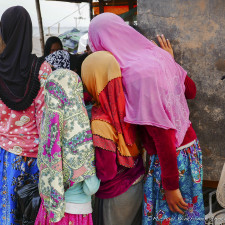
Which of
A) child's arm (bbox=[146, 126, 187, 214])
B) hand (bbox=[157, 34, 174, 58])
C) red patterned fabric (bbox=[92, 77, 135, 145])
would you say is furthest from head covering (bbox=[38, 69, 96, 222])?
hand (bbox=[157, 34, 174, 58])

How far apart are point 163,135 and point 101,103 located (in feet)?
1.31

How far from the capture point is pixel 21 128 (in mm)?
1968

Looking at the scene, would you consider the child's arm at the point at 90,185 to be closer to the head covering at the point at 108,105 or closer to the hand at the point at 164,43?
the head covering at the point at 108,105

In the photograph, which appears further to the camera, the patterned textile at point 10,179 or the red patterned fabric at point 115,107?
the patterned textile at point 10,179

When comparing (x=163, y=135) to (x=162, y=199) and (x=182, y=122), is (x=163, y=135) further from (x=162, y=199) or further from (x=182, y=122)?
(x=162, y=199)

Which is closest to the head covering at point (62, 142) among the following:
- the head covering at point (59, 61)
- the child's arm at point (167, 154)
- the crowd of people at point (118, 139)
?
the crowd of people at point (118, 139)

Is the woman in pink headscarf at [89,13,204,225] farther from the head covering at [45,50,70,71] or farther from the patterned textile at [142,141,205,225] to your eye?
the head covering at [45,50,70,71]

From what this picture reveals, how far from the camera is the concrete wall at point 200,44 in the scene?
1.93 meters

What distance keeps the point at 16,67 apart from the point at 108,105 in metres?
0.84

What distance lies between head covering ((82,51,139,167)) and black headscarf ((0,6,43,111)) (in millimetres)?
572

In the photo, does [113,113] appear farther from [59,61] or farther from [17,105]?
[59,61]

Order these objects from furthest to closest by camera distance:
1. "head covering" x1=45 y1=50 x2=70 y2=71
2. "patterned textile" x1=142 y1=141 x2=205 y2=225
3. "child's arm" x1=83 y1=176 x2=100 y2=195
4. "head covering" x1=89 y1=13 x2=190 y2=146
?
"head covering" x1=45 y1=50 x2=70 y2=71
"patterned textile" x1=142 y1=141 x2=205 y2=225
"child's arm" x1=83 y1=176 x2=100 y2=195
"head covering" x1=89 y1=13 x2=190 y2=146

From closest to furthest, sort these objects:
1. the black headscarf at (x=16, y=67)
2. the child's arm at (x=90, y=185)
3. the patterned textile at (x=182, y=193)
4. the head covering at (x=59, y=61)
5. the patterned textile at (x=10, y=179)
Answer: the child's arm at (x=90, y=185), the patterned textile at (x=182, y=193), the black headscarf at (x=16, y=67), the patterned textile at (x=10, y=179), the head covering at (x=59, y=61)

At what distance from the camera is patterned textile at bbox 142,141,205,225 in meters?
1.62
